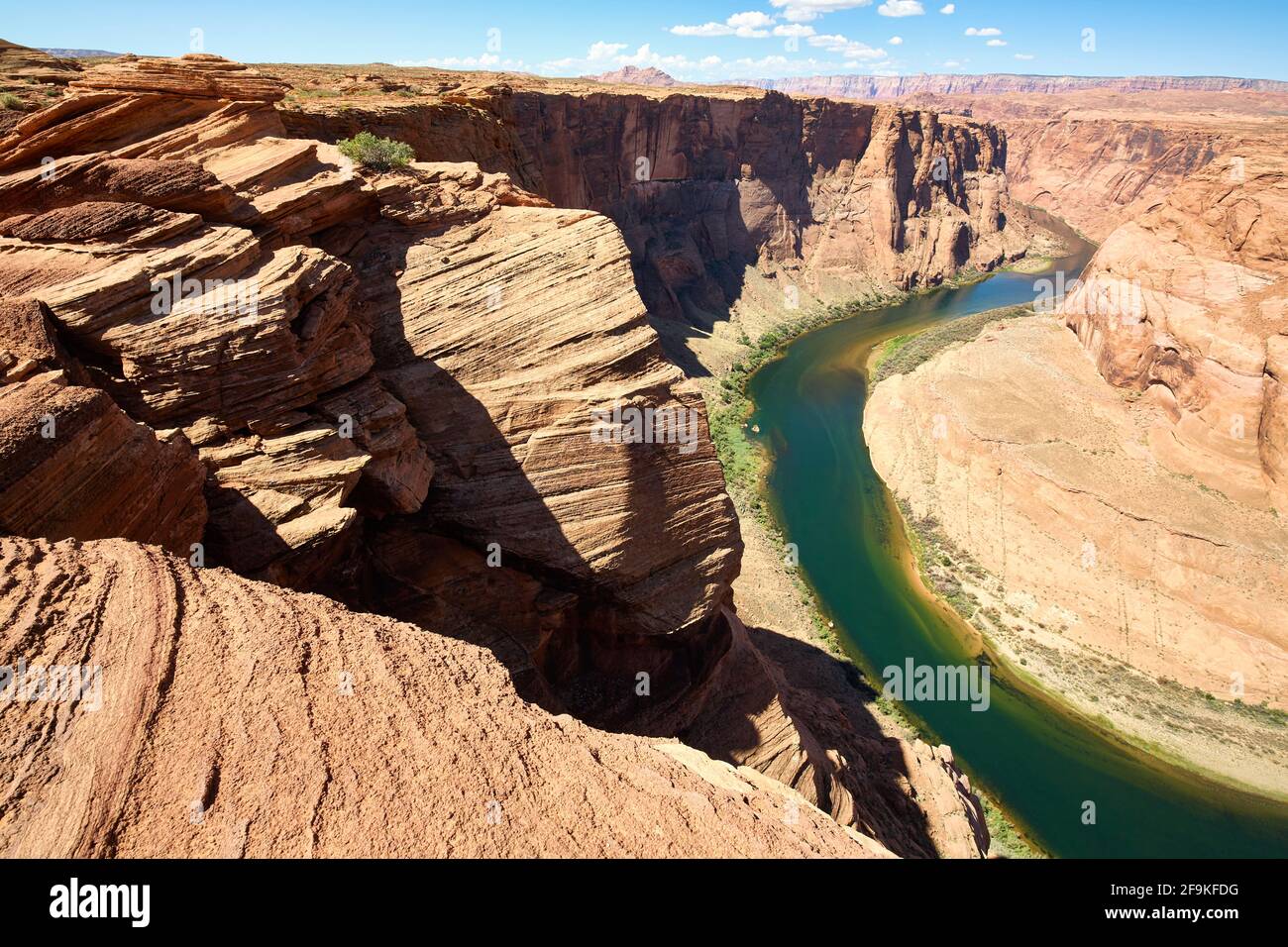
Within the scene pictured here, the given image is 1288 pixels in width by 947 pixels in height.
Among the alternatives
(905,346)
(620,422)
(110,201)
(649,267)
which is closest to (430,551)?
(620,422)

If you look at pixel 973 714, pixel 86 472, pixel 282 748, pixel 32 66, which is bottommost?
pixel 973 714

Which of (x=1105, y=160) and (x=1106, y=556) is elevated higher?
(x=1105, y=160)

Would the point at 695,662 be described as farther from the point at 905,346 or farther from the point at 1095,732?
the point at 905,346

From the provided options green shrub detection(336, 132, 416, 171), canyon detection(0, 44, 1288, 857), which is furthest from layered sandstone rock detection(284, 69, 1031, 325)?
canyon detection(0, 44, 1288, 857)

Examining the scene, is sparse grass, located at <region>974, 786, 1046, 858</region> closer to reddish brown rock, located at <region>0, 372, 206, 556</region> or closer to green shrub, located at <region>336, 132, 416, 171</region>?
reddish brown rock, located at <region>0, 372, 206, 556</region>

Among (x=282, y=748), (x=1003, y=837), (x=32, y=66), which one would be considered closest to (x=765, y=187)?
(x=32, y=66)

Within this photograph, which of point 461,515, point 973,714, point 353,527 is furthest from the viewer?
point 973,714

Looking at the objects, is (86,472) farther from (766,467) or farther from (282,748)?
(766,467)

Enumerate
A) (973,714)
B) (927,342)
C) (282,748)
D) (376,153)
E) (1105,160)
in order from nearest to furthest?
(282,748)
(376,153)
(973,714)
(927,342)
(1105,160)
